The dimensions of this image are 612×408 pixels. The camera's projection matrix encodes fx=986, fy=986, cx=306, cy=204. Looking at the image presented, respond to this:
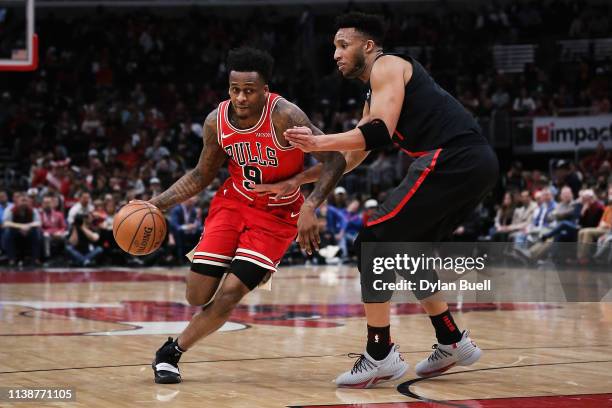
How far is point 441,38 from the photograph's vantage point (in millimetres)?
28250

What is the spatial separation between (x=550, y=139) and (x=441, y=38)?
25.7 feet

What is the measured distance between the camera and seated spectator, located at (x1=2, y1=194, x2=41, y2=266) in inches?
669

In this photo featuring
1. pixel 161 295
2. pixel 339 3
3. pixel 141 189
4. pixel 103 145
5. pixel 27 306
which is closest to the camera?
pixel 27 306

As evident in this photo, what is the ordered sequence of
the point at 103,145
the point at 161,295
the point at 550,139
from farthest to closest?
the point at 103,145 < the point at 550,139 < the point at 161,295

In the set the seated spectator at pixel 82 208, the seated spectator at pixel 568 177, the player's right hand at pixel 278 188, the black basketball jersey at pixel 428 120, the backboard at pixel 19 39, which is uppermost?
the backboard at pixel 19 39

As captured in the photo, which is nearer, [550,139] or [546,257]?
[546,257]

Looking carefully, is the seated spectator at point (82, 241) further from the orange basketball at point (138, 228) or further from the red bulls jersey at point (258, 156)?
the red bulls jersey at point (258, 156)

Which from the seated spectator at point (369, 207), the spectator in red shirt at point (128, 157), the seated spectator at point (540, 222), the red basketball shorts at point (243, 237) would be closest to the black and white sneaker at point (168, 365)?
the red basketball shorts at point (243, 237)

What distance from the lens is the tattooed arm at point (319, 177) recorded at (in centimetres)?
529

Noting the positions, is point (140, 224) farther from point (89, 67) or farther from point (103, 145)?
point (89, 67)

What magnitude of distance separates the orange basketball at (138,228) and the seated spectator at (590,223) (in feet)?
36.3

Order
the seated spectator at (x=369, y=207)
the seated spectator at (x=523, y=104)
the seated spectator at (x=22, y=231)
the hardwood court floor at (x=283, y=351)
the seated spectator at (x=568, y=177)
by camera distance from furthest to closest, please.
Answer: the seated spectator at (x=523, y=104) < the seated spectator at (x=369, y=207) < the seated spectator at (x=568, y=177) < the seated spectator at (x=22, y=231) < the hardwood court floor at (x=283, y=351)

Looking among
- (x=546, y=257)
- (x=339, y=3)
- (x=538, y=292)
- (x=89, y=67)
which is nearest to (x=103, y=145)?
(x=89, y=67)

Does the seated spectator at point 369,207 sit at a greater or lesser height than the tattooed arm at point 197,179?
lesser
